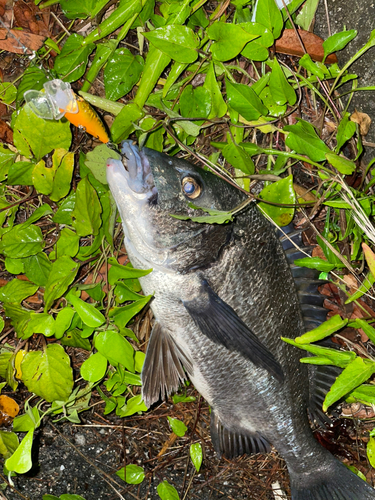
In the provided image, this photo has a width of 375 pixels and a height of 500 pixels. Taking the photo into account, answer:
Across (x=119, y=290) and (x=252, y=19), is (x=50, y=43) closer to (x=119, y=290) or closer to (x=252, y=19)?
(x=252, y=19)

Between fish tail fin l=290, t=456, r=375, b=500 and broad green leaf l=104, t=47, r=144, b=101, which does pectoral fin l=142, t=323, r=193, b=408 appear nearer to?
fish tail fin l=290, t=456, r=375, b=500

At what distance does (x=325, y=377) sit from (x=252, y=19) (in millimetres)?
1795

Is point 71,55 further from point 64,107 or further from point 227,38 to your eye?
point 227,38

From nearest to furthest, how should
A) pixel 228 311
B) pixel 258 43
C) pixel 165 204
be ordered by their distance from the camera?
1. pixel 165 204
2. pixel 228 311
3. pixel 258 43

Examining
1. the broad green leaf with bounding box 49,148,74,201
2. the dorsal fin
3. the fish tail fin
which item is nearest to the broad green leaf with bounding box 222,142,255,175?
the dorsal fin

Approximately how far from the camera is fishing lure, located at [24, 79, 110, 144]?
1.73m

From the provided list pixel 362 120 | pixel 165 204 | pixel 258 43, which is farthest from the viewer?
pixel 362 120

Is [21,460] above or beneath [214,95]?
beneath

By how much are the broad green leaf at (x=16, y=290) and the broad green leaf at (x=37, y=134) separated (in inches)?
25.6

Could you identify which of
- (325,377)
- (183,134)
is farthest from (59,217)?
Answer: (325,377)

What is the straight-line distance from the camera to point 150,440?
2459 mm

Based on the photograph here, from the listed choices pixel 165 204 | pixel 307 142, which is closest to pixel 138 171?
pixel 165 204

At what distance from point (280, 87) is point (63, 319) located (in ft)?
4.84

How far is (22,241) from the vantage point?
2.08 meters
